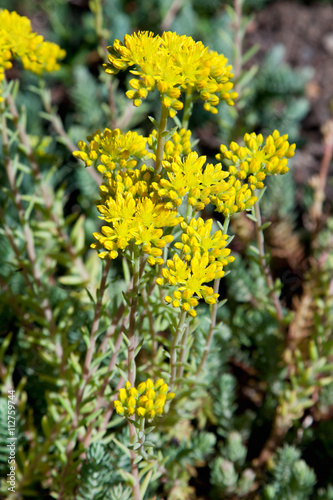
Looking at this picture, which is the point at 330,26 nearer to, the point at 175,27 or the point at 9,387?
the point at 175,27

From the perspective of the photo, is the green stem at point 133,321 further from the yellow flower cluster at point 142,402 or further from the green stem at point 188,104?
the green stem at point 188,104

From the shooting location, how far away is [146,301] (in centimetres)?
116

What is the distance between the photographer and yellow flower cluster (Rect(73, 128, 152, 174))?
0.94 metres

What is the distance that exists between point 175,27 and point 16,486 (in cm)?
215

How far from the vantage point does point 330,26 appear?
3.00 meters

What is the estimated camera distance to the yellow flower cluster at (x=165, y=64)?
87cm

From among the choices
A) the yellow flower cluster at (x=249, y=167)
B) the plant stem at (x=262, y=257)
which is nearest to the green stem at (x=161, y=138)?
the yellow flower cluster at (x=249, y=167)

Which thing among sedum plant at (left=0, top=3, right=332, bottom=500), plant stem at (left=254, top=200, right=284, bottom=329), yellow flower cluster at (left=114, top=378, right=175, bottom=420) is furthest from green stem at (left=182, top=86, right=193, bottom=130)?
yellow flower cluster at (left=114, top=378, right=175, bottom=420)

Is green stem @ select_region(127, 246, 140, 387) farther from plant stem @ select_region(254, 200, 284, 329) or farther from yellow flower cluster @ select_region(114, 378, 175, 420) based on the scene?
plant stem @ select_region(254, 200, 284, 329)

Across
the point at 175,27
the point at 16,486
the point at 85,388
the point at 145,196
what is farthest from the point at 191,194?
the point at 175,27

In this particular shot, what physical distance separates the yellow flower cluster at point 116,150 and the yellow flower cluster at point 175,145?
0.03 metres

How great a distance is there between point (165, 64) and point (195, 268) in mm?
374

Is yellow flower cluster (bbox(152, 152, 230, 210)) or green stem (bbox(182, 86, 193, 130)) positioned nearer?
yellow flower cluster (bbox(152, 152, 230, 210))

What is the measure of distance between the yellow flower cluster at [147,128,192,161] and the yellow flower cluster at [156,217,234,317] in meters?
0.14
